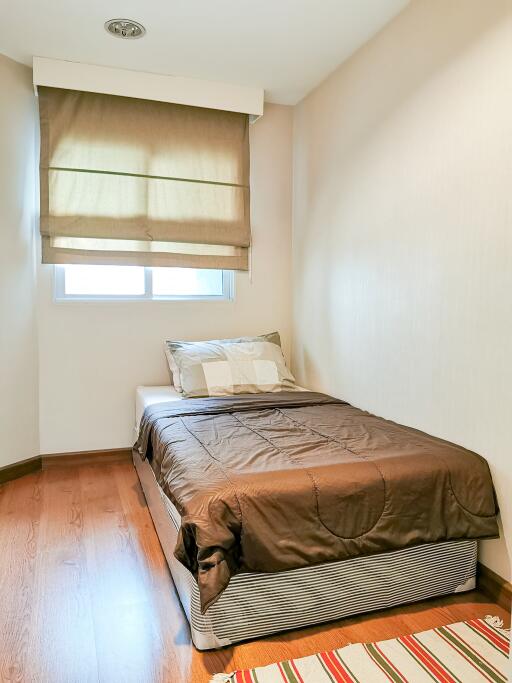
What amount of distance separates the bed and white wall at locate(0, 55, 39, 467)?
1493 mm

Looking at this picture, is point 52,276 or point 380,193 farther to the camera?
point 52,276

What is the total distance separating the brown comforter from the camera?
1689 mm

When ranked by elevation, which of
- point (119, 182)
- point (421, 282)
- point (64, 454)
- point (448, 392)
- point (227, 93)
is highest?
point (227, 93)

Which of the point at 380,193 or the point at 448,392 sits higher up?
the point at 380,193

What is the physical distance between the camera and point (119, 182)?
336 centimetres

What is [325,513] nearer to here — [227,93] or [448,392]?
[448,392]

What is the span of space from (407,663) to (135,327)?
256 centimetres

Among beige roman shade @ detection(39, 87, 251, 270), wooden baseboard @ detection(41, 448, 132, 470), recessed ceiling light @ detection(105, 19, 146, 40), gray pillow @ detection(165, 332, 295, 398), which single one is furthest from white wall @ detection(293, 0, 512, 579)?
wooden baseboard @ detection(41, 448, 132, 470)

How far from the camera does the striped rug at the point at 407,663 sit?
1610 mm

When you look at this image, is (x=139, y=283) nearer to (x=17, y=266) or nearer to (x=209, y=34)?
(x=17, y=266)

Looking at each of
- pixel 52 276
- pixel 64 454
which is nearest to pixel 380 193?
pixel 52 276

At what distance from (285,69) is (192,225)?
112cm

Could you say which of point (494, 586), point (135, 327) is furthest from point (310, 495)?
point (135, 327)

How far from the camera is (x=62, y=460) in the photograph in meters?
3.46
